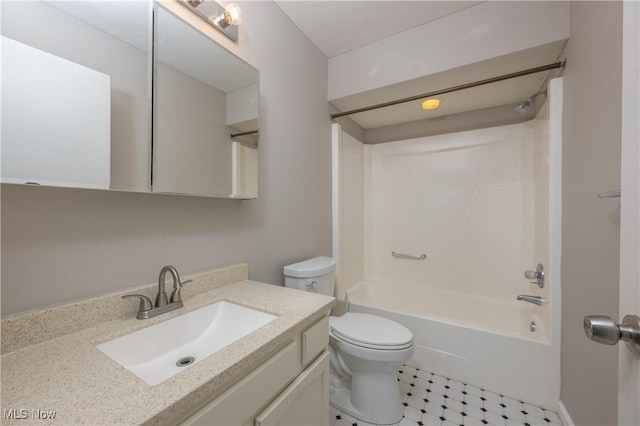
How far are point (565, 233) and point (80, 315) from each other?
2.23 metres

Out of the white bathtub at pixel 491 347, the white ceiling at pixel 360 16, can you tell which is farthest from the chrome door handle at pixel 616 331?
the white ceiling at pixel 360 16

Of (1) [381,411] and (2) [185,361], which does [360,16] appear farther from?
(1) [381,411]

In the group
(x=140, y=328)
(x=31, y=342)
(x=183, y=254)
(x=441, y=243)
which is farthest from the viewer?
(x=441, y=243)

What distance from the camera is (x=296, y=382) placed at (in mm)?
851

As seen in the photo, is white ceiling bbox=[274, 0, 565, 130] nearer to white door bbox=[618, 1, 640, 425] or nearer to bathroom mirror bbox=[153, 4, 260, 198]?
bathroom mirror bbox=[153, 4, 260, 198]

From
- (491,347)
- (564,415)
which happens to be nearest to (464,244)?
(491,347)

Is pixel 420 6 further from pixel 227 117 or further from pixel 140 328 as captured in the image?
pixel 140 328

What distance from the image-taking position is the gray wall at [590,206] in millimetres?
923

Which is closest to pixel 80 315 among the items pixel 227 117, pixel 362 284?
pixel 227 117

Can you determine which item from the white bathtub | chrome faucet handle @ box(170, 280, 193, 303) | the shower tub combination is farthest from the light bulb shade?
the white bathtub

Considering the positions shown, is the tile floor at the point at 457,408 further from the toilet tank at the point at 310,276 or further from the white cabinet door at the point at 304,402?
the toilet tank at the point at 310,276

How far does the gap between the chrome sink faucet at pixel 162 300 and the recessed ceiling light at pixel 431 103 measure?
2.15m

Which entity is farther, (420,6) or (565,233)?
(420,6)

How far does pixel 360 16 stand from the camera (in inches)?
62.2
